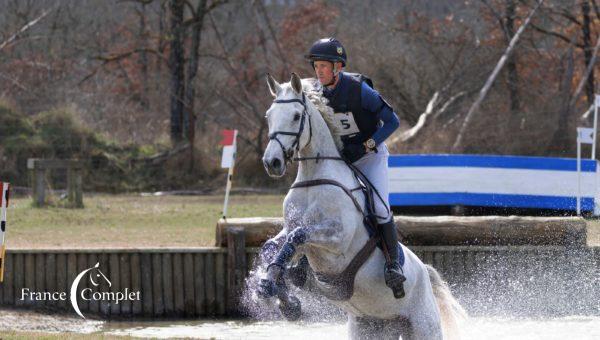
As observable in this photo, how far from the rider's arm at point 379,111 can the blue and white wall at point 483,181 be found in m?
9.33

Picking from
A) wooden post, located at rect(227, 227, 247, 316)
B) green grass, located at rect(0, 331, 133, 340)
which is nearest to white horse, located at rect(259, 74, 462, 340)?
green grass, located at rect(0, 331, 133, 340)

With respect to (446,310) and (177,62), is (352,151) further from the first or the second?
(177,62)

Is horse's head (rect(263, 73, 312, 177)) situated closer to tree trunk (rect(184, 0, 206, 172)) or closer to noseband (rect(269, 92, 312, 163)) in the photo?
noseband (rect(269, 92, 312, 163))

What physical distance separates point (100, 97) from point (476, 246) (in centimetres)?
1571

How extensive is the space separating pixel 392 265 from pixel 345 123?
1009mm

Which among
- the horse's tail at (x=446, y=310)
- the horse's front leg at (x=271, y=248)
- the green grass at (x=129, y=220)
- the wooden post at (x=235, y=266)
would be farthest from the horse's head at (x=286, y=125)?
the green grass at (x=129, y=220)

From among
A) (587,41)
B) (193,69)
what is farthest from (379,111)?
(193,69)

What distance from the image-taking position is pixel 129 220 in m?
15.9

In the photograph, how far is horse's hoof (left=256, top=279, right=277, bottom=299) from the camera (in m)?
6.27

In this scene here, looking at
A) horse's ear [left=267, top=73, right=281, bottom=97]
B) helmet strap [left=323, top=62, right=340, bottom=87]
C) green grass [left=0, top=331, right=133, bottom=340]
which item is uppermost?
helmet strap [left=323, top=62, right=340, bottom=87]

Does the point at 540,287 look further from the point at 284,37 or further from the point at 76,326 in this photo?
the point at 284,37

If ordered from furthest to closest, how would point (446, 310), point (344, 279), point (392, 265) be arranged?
1. point (446, 310)
2. point (392, 265)
3. point (344, 279)

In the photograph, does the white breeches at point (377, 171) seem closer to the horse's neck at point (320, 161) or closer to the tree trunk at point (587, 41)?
the horse's neck at point (320, 161)

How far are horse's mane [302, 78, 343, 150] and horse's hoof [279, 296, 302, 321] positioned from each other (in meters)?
1.09
